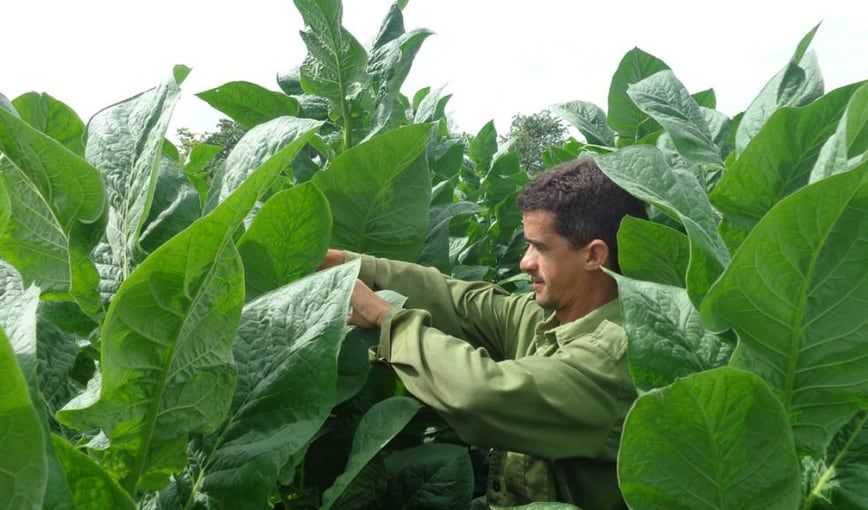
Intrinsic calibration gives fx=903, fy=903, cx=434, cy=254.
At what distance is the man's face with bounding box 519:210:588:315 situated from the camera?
8.83 ft

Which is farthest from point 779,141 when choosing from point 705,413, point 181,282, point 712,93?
point 712,93

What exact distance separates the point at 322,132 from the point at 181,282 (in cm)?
160

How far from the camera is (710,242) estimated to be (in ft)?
3.75

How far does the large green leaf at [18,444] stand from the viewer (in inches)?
27.4

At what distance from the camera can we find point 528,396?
6.77 ft

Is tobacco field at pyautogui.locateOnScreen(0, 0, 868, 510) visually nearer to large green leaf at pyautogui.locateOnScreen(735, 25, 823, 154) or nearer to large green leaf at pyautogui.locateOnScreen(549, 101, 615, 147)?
large green leaf at pyautogui.locateOnScreen(735, 25, 823, 154)

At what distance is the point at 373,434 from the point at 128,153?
547 mm

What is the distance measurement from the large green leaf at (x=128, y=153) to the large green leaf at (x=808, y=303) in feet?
2.49

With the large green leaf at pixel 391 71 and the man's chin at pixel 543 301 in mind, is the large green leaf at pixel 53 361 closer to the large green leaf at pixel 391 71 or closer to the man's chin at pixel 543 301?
the large green leaf at pixel 391 71

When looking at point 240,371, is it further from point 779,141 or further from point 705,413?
point 779,141

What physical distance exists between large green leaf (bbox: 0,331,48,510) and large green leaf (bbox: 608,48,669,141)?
2246 millimetres

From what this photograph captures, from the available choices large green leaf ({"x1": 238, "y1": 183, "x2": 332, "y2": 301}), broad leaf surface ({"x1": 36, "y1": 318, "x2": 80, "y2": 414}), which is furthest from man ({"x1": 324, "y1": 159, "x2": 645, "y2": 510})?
broad leaf surface ({"x1": 36, "y1": 318, "x2": 80, "y2": 414})

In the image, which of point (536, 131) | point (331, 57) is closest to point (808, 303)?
point (331, 57)

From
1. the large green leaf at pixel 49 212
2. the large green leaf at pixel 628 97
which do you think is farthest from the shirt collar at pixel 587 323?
the large green leaf at pixel 49 212
